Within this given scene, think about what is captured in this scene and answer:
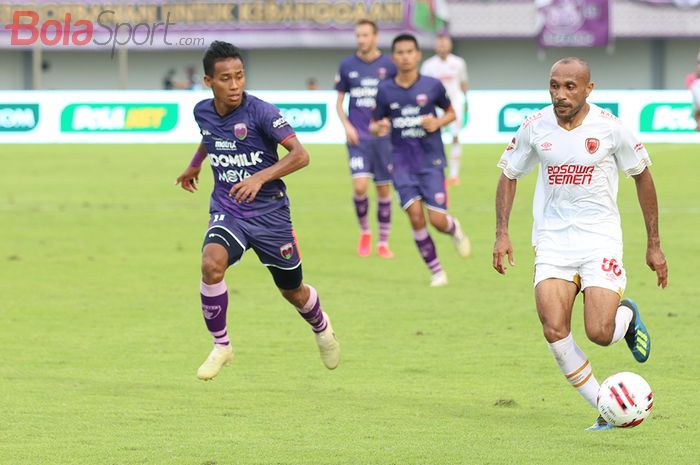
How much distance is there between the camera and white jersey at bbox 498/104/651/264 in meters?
7.43

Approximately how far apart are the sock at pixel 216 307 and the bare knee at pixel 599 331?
92.7 inches

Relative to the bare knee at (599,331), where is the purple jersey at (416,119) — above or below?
above

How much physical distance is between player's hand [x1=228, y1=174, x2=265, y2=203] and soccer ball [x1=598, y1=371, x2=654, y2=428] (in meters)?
2.42

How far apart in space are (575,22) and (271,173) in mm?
41046

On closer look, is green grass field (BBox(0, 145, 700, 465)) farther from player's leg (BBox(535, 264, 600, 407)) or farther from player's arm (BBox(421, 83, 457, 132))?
player's arm (BBox(421, 83, 457, 132))

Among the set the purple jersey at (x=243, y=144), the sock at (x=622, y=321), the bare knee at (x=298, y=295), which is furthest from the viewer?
the bare knee at (x=298, y=295)

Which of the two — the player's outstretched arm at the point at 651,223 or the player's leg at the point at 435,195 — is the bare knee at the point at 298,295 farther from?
the player's leg at the point at 435,195

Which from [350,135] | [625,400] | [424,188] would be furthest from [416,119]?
[625,400]

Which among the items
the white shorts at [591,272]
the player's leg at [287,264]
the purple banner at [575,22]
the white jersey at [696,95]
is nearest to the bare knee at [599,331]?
the white shorts at [591,272]

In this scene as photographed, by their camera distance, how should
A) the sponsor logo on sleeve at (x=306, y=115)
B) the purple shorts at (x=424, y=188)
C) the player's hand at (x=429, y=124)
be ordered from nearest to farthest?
the player's hand at (x=429, y=124) → the purple shorts at (x=424, y=188) → the sponsor logo on sleeve at (x=306, y=115)

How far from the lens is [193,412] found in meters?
7.91

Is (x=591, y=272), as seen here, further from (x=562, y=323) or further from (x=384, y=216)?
(x=384, y=216)

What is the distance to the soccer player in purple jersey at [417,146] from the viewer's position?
1312 centimetres

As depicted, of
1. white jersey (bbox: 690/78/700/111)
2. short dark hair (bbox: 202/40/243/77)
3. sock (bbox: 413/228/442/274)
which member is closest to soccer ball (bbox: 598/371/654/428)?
short dark hair (bbox: 202/40/243/77)
